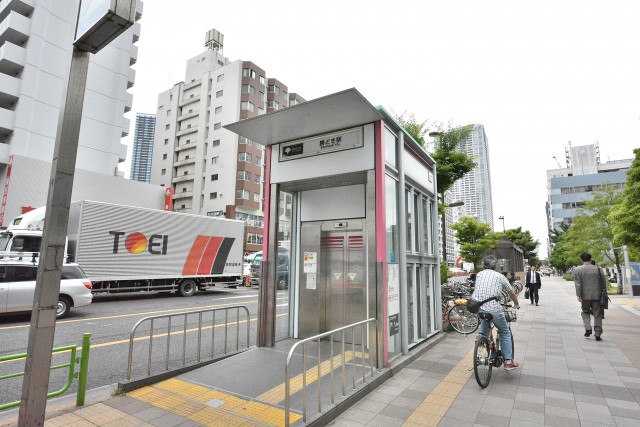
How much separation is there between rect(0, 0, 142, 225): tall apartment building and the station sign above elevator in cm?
2326

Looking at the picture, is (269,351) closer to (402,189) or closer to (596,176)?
(402,189)

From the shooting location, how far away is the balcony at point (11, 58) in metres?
25.4

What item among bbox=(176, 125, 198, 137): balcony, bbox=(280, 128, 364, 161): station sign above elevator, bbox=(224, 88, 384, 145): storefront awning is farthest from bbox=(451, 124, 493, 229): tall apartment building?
bbox=(224, 88, 384, 145): storefront awning

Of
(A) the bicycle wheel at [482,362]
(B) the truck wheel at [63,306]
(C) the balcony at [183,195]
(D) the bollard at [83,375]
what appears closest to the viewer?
(D) the bollard at [83,375]

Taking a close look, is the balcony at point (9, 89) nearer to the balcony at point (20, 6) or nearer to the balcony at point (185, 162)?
the balcony at point (20, 6)

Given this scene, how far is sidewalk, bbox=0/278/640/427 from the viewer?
12.4 feet

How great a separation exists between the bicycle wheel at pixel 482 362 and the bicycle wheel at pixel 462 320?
12.0ft

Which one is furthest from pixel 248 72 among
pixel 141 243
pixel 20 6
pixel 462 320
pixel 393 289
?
pixel 393 289

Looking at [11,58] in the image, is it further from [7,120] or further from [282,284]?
[282,284]

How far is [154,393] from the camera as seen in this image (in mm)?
4496

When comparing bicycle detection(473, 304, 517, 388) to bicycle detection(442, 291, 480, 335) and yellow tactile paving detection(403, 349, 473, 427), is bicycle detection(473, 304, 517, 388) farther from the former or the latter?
bicycle detection(442, 291, 480, 335)

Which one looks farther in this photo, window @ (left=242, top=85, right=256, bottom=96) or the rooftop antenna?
the rooftop antenna

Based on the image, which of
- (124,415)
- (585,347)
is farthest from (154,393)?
(585,347)

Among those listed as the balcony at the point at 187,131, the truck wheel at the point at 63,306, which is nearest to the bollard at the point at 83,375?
the truck wheel at the point at 63,306
